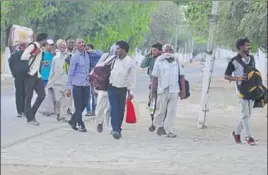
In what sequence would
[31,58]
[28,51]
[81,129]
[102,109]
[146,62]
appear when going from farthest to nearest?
[146,62] < [31,58] < [28,51] < [81,129] < [102,109]

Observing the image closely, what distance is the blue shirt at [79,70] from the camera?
1092cm

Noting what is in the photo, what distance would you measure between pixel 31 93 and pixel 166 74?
269cm

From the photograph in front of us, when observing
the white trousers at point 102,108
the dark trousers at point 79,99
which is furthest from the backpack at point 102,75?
the dark trousers at point 79,99

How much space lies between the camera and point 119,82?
34.4ft

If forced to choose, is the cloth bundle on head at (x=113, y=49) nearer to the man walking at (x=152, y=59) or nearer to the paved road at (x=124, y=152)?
the paved road at (x=124, y=152)

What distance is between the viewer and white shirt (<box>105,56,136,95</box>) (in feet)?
34.3

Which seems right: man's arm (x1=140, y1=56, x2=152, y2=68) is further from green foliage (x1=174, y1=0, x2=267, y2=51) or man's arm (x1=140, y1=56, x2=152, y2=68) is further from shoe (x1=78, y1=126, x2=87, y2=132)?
shoe (x1=78, y1=126, x2=87, y2=132)

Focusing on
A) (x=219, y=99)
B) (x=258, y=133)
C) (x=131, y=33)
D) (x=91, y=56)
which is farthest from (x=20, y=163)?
(x=219, y=99)

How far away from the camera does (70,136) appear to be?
10.8 m

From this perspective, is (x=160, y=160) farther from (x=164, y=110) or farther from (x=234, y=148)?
(x=164, y=110)

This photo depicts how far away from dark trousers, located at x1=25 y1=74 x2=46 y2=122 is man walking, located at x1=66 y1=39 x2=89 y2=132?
0.94m

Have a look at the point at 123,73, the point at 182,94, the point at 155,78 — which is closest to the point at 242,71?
the point at 182,94

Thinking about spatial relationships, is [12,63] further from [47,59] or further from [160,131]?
[160,131]

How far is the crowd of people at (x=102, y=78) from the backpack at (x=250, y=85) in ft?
0.26
